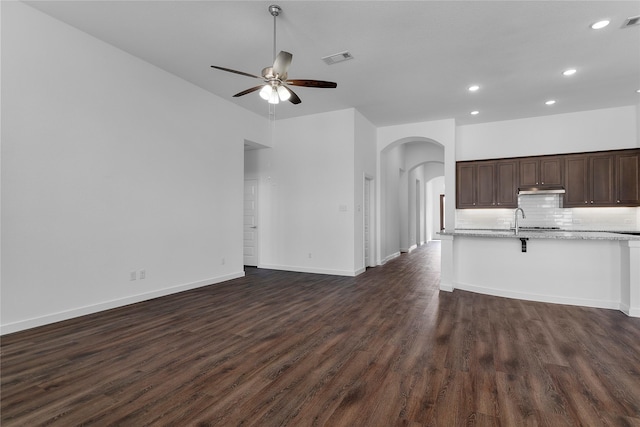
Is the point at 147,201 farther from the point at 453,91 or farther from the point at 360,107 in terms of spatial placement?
the point at 453,91

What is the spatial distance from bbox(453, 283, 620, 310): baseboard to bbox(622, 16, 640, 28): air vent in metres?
3.37

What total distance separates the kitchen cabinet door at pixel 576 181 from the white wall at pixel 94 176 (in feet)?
23.1

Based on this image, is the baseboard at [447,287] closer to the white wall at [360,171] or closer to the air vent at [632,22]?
the white wall at [360,171]

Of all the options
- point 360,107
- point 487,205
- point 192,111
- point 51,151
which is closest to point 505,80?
point 360,107

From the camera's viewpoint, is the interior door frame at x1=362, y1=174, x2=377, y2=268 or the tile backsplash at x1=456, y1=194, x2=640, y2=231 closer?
the tile backsplash at x1=456, y1=194, x2=640, y2=231

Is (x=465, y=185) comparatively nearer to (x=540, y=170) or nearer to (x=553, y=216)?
(x=540, y=170)

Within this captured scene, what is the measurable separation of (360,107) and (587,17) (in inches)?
140

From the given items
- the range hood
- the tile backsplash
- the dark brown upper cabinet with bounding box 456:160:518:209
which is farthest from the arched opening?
the range hood

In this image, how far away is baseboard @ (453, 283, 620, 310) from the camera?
167 inches

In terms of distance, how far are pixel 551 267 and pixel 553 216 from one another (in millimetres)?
3082

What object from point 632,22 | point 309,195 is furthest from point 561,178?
point 309,195

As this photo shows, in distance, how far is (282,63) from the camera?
3.14m

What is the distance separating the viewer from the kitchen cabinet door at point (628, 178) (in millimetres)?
6098

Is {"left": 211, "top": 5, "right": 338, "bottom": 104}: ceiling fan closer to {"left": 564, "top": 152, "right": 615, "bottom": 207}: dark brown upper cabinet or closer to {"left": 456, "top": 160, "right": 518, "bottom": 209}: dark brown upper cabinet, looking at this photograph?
{"left": 456, "top": 160, "right": 518, "bottom": 209}: dark brown upper cabinet
